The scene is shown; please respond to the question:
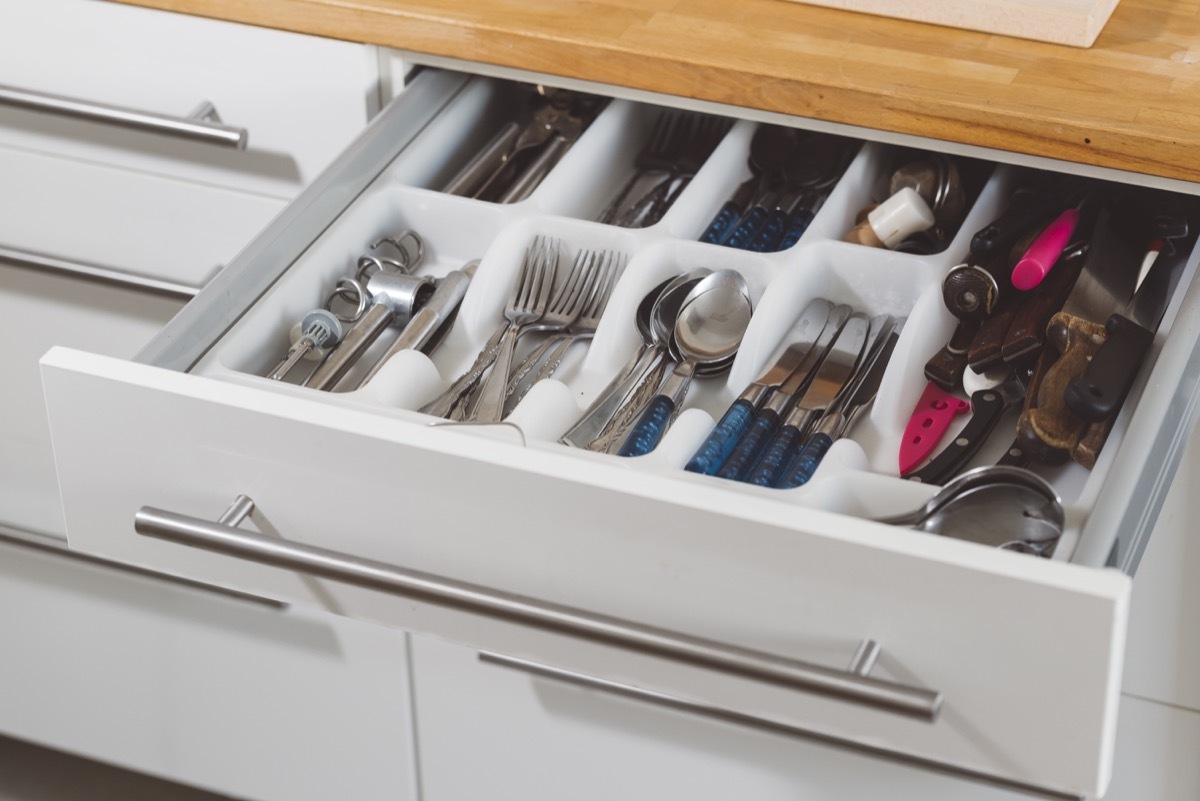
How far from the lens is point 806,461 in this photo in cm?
76

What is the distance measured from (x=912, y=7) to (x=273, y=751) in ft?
2.58

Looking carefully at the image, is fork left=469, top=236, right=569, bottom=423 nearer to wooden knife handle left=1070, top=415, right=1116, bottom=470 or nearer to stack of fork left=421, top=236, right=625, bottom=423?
stack of fork left=421, top=236, right=625, bottom=423

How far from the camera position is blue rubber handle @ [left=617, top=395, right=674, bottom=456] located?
772 millimetres

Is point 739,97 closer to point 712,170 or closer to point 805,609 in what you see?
point 712,170

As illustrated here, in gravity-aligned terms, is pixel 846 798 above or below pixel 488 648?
above

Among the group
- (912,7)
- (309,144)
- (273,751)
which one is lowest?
(273,751)

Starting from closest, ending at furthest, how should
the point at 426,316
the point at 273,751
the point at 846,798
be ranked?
the point at 426,316, the point at 846,798, the point at 273,751

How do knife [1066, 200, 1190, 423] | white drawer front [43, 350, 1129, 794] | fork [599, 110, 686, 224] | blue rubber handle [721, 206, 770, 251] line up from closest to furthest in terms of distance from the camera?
white drawer front [43, 350, 1129, 794]
knife [1066, 200, 1190, 423]
blue rubber handle [721, 206, 770, 251]
fork [599, 110, 686, 224]

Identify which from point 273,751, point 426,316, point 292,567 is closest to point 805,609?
point 292,567

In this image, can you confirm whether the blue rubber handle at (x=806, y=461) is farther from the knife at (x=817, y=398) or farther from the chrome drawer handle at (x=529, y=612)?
the chrome drawer handle at (x=529, y=612)

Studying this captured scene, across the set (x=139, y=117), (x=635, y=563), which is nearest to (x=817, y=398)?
(x=635, y=563)

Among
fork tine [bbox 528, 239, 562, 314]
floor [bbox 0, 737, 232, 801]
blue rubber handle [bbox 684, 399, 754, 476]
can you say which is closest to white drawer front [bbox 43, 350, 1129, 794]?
blue rubber handle [bbox 684, 399, 754, 476]

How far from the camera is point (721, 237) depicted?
0.95 metres

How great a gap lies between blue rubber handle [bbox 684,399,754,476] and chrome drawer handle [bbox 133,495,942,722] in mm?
146
